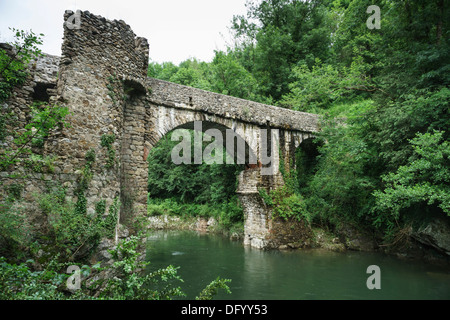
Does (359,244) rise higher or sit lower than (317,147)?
lower

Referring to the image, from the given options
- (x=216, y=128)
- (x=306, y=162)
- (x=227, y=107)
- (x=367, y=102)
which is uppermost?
(x=367, y=102)

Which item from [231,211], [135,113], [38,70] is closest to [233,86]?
[231,211]

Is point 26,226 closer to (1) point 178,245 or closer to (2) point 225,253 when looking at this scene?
(2) point 225,253

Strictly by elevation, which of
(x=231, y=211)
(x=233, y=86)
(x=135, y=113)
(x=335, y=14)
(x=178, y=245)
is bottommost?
(x=178, y=245)

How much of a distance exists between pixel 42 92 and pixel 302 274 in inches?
288

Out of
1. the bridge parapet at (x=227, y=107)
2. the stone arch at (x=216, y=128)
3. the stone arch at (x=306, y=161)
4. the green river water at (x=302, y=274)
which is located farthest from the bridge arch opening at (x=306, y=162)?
the green river water at (x=302, y=274)

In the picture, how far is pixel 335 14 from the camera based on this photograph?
17922mm

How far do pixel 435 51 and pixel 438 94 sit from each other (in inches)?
51.1

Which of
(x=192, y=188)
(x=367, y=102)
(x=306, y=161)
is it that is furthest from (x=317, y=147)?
(x=192, y=188)

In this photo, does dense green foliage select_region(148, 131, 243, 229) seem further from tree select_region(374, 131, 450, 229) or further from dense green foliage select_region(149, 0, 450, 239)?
tree select_region(374, 131, 450, 229)

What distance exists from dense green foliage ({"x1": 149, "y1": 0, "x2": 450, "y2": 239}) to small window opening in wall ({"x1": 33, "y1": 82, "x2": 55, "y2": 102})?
7.68 meters

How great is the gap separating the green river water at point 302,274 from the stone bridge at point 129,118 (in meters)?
1.85

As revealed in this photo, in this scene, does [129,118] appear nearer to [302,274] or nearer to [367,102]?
[302,274]

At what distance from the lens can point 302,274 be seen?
269 inches
